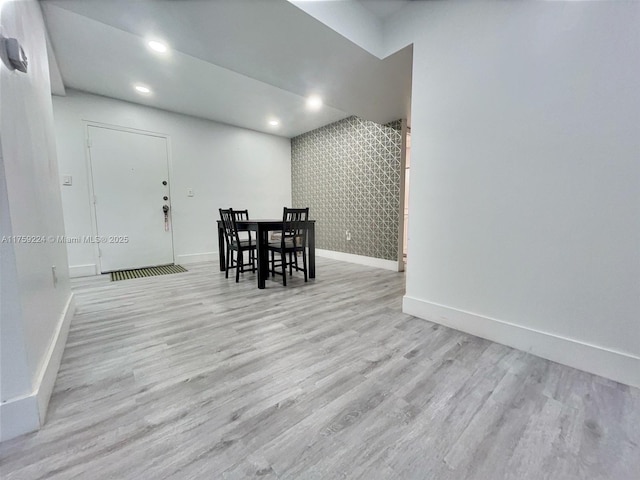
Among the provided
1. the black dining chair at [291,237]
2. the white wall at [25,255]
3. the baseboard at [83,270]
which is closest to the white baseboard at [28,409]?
the white wall at [25,255]

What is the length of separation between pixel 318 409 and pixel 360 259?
3215 mm

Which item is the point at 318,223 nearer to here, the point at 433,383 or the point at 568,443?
the point at 433,383

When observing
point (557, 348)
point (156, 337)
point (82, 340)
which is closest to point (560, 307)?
point (557, 348)

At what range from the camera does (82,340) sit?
1.68 metres

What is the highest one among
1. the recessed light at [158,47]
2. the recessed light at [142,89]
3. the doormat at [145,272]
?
the recessed light at [142,89]

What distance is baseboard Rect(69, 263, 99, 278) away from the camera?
328 centimetres

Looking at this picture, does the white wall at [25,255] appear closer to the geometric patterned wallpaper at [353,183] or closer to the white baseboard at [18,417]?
the white baseboard at [18,417]

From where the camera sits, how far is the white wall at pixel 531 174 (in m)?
1.25

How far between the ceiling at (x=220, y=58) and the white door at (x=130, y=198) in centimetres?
60

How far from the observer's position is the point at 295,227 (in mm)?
2982

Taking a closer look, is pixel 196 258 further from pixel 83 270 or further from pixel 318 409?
pixel 318 409

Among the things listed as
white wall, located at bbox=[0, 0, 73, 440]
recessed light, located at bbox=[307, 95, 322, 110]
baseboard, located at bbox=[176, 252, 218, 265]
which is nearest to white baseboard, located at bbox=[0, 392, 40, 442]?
white wall, located at bbox=[0, 0, 73, 440]

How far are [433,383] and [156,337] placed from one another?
5.66 ft

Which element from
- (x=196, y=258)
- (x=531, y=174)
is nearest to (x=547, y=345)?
(x=531, y=174)
